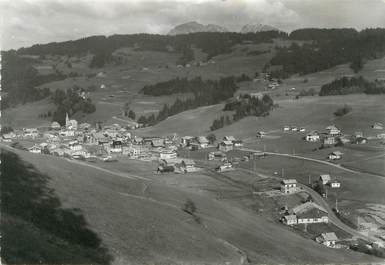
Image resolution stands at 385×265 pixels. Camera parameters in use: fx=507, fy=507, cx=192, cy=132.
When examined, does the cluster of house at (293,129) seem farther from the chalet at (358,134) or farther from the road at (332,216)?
the road at (332,216)

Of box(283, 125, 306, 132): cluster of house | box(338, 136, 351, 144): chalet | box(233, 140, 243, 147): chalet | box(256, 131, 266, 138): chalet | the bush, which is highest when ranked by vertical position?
the bush

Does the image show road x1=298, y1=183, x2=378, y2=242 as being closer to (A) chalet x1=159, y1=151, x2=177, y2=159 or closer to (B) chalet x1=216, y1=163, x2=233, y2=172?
(B) chalet x1=216, y1=163, x2=233, y2=172

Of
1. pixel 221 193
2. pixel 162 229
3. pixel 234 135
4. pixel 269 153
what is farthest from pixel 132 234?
pixel 234 135

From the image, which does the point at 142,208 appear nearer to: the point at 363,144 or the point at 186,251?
the point at 186,251

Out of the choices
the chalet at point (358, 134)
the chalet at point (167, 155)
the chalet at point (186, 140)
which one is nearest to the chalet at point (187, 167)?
the chalet at point (167, 155)

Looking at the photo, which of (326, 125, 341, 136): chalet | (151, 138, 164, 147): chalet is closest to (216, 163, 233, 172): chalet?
(151, 138, 164, 147): chalet

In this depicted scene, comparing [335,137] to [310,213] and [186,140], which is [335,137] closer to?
[186,140]

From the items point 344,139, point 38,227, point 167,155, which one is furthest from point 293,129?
point 38,227

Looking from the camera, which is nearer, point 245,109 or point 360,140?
point 360,140
